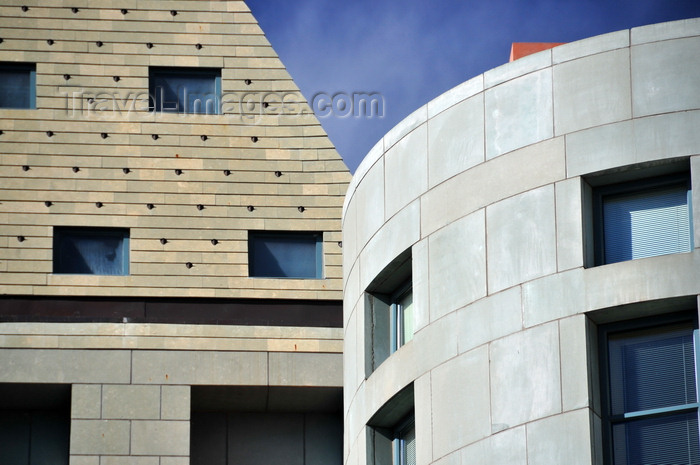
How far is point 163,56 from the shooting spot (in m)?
39.1

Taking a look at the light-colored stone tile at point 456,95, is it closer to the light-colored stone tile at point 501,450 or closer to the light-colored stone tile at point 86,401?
the light-colored stone tile at point 501,450

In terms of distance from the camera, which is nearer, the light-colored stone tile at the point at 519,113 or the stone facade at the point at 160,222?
the light-colored stone tile at the point at 519,113

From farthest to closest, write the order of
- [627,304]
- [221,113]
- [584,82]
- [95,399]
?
[221,113], [95,399], [584,82], [627,304]

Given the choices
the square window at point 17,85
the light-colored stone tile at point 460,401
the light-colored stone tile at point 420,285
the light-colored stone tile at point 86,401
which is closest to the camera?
the light-colored stone tile at point 460,401

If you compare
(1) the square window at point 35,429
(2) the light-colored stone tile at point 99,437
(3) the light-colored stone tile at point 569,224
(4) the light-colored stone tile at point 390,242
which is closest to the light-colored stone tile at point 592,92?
(3) the light-colored stone tile at point 569,224

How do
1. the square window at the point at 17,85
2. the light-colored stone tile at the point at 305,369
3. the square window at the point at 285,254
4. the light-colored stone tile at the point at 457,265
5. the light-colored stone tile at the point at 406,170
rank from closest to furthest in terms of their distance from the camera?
the light-colored stone tile at the point at 457,265
the light-colored stone tile at the point at 406,170
the light-colored stone tile at the point at 305,369
the square window at the point at 285,254
the square window at the point at 17,85

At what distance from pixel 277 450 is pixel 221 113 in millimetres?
7830

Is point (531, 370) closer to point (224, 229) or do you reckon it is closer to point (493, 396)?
point (493, 396)

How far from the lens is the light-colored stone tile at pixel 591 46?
27.5 metres

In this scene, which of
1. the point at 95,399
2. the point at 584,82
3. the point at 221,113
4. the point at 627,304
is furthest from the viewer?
the point at 221,113

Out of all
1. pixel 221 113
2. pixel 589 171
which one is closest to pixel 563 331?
pixel 589 171

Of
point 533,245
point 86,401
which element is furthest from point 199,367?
point 533,245

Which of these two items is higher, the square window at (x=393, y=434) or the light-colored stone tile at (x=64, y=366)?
the light-colored stone tile at (x=64, y=366)

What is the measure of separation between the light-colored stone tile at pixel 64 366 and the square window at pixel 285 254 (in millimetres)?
3804
